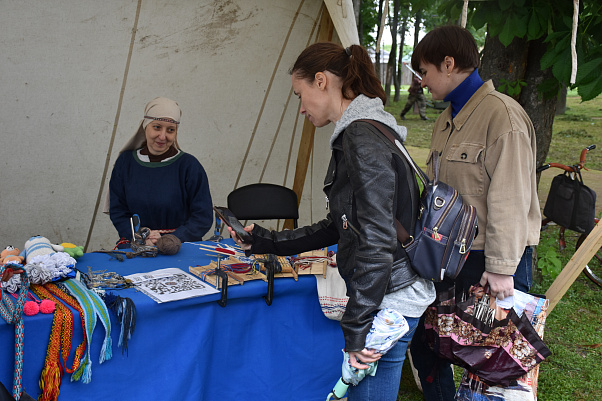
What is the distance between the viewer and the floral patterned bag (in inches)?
71.2

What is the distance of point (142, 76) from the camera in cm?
360

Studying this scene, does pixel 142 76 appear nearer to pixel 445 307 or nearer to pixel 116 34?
pixel 116 34

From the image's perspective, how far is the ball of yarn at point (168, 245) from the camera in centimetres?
252

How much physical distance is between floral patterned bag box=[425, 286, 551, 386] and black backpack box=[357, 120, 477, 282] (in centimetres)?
38

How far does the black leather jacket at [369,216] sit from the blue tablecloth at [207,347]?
2.85 feet

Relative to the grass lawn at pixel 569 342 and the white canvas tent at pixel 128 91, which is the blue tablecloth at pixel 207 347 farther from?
the white canvas tent at pixel 128 91

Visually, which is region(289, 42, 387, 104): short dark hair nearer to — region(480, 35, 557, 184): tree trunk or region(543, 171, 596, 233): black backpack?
region(480, 35, 557, 184): tree trunk

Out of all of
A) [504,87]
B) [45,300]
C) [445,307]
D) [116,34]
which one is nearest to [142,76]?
[116,34]

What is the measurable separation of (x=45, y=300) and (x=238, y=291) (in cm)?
69

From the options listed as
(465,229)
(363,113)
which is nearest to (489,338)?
(465,229)

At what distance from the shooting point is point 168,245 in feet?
8.26

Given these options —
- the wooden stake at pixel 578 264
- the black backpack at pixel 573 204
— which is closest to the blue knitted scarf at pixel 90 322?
the wooden stake at pixel 578 264

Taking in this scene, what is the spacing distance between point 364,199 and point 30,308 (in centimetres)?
119

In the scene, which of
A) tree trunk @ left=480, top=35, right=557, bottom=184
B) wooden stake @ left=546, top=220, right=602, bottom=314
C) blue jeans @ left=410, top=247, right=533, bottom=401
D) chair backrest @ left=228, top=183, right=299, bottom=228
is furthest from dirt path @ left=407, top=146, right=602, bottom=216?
blue jeans @ left=410, top=247, right=533, bottom=401
